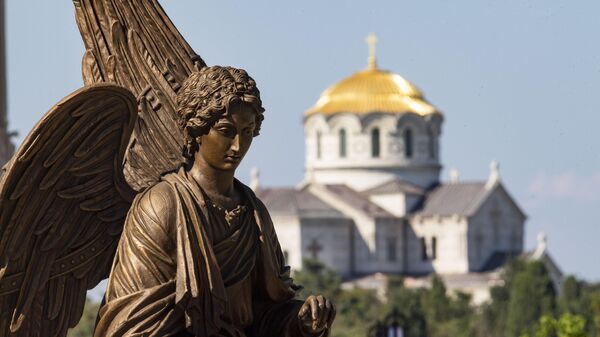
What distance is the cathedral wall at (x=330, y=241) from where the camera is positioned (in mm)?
84438

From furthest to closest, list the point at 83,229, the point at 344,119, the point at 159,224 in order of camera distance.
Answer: the point at 344,119
the point at 83,229
the point at 159,224

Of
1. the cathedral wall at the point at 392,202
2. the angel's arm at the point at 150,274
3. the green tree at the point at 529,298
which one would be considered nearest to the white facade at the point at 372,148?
the cathedral wall at the point at 392,202

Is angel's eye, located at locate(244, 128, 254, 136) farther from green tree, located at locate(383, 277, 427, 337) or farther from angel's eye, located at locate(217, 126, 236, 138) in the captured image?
green tree, located at locate(383, 277, 427, 337)

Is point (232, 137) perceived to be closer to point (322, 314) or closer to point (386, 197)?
point (322, 314)

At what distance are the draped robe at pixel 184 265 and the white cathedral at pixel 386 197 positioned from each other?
77162mm

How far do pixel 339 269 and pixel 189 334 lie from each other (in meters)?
79.8

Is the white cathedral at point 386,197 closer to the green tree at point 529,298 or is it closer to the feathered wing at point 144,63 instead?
the green tree at point 529,298

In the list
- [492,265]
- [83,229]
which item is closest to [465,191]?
[492,265]

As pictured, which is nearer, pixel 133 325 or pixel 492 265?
pixel 133 325

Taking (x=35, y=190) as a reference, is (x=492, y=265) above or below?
above

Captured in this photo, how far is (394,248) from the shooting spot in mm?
88625

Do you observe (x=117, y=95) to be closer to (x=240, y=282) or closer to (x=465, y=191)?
(x=240, y=282)

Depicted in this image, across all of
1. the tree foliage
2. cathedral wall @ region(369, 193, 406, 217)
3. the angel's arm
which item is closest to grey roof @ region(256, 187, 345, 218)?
cathedral wall @ region(369, 193, 406, 217)

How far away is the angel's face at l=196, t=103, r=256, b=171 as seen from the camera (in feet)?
20.7
